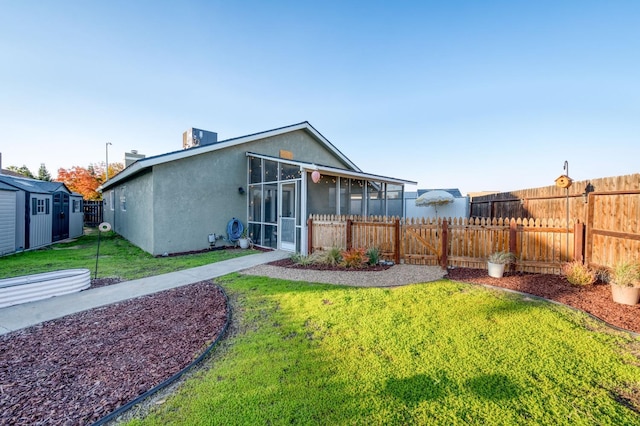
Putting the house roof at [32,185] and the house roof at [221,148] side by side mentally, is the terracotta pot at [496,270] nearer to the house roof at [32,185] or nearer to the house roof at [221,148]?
the house roof at [221,148]

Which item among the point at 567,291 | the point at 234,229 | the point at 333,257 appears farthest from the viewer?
the point at 234,229

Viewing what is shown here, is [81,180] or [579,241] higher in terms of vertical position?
[81,180]

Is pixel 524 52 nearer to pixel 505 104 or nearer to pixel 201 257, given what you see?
pixel 505 104

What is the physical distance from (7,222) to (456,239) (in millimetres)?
15672

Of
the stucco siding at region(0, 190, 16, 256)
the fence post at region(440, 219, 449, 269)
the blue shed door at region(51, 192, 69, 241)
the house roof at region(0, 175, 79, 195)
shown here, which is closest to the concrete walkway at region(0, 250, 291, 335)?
the fence post at region(440, 219, 449, 269)

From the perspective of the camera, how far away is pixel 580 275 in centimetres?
550

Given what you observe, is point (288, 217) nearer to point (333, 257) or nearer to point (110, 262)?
point (333, 257)

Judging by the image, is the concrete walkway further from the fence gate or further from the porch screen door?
the fence gate

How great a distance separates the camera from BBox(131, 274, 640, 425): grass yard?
2.20 m

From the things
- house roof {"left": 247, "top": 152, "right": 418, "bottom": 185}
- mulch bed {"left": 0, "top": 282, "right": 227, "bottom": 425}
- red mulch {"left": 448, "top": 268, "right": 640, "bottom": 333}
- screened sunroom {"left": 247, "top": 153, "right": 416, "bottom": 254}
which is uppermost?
house roof {"left": 247, "top": 152, "right": 418, "bottom": 185}

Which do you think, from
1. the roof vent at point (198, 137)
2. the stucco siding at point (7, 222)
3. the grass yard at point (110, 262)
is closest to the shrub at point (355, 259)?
the grass yard at point (110, 262)

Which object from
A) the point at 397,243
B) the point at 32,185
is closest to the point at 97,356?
the point at 397,243

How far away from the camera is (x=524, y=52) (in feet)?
30.0

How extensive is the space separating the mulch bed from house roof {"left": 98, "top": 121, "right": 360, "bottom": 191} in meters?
5.94
